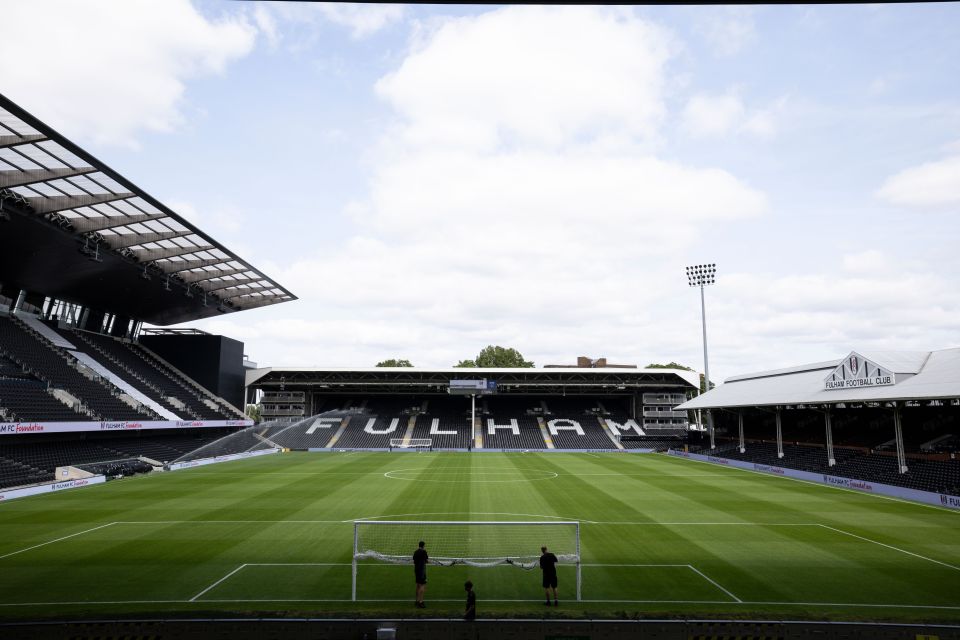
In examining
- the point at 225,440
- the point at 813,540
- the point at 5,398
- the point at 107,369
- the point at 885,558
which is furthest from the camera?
the point at 225,440

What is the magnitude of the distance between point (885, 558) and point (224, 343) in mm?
61435

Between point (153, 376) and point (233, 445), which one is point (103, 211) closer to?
point (153, 376)

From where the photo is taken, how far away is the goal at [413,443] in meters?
63.9

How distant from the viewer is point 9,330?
42094mm

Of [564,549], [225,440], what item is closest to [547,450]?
[225,440]

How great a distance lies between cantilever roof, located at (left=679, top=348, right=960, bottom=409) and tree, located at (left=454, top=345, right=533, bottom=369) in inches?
2712

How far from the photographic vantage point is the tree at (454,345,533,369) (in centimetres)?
12188

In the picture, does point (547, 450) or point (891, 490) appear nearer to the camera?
point (891, 490)

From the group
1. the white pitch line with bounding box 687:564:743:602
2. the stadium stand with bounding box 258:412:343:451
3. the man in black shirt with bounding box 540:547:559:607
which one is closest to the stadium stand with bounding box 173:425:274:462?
the stadium stand with bounding box 258:412:343:451

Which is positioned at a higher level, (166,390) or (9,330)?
(9,330)

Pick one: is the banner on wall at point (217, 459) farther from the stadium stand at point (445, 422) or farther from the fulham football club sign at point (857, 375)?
the fulham football club sign at point (857, 375)

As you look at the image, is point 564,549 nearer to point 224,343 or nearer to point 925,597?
point 925,597

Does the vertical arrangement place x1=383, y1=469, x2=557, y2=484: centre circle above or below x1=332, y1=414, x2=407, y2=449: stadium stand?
below

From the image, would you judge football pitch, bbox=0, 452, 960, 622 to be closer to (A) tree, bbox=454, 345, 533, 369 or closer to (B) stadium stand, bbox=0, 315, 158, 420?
(B) stadium stand, bbox=0, 315, 158, 420
